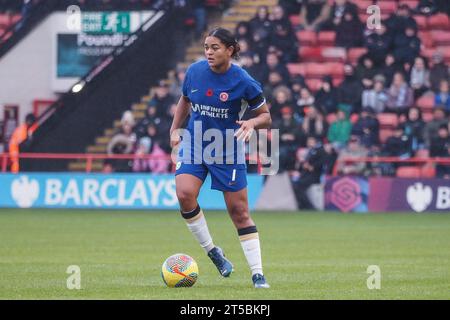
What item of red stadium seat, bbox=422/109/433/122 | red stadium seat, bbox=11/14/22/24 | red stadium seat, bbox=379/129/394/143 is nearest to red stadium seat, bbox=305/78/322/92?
red stadium seat, bbox=379/129/394/143

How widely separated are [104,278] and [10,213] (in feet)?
40.1

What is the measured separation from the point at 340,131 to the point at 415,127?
1.57 m

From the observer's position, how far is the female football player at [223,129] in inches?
440

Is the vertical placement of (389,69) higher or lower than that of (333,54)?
lower

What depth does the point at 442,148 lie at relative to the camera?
2519 centimetres

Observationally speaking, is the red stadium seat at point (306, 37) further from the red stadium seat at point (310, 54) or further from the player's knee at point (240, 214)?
the player's knee at point (240, 214)

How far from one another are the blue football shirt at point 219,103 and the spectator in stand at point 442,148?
1430cm

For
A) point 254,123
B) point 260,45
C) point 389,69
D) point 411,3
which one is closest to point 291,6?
point 260,45

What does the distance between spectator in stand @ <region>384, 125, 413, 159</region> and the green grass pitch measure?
177 centimetres

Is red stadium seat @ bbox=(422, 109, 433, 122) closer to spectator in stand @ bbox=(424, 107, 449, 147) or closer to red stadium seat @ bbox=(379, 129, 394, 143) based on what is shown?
spectator in stand @ bbox=(424, 107, 449, 147)

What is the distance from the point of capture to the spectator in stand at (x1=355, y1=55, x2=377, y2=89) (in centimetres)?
2655

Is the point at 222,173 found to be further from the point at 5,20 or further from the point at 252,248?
the point at 5,20

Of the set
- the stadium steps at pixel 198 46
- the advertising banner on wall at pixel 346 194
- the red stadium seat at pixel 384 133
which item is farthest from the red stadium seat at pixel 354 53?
the advertising banner on wall at pixel 346 194
